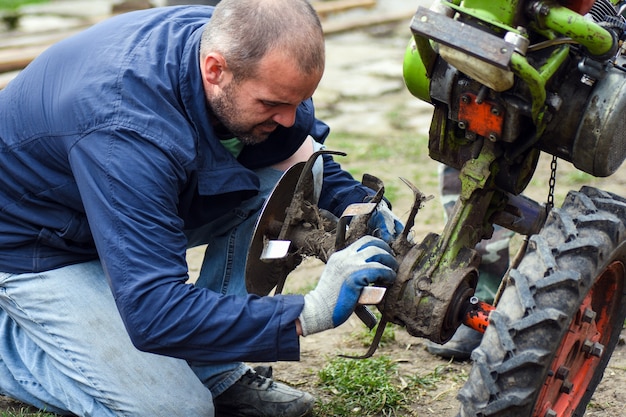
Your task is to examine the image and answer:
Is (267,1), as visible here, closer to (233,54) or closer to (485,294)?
(233,54)

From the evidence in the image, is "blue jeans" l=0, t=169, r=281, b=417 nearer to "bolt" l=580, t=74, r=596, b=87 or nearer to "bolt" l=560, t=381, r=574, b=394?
"bolt" l=560, t=381, r=574, b=394

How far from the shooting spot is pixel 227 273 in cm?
318

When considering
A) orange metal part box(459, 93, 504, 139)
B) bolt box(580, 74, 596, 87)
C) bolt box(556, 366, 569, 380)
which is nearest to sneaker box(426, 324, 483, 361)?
bolt box(556, 366, 569, 380)

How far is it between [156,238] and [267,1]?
2.60ft

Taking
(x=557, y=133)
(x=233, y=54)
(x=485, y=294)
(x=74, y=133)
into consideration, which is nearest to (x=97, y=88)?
(x=74, y=133)

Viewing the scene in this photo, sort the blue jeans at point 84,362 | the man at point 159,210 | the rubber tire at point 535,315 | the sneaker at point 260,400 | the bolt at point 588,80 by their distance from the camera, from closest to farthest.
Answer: the rubber tire at point 535,315 < the bolt at point 588,80 < the man at point 159,210 < the blue jeans at point 84,362 < the sneaker at point 260,400

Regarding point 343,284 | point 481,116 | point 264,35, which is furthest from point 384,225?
point 264,35

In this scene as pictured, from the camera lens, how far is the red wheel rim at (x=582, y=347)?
8.04ft

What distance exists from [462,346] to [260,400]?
32.9 inches

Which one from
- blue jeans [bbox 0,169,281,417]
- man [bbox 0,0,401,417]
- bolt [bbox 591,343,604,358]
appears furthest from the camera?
blue jeans [bbox 0,169,281,417]

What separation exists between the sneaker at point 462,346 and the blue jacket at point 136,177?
733 mm

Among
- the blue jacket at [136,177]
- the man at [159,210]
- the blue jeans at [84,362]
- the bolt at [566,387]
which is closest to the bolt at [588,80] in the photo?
the man at [159,210]

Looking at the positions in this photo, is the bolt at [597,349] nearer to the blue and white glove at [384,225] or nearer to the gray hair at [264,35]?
the blue and white glove at [384,225]

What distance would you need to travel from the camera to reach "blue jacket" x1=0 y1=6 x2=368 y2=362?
2.45m
